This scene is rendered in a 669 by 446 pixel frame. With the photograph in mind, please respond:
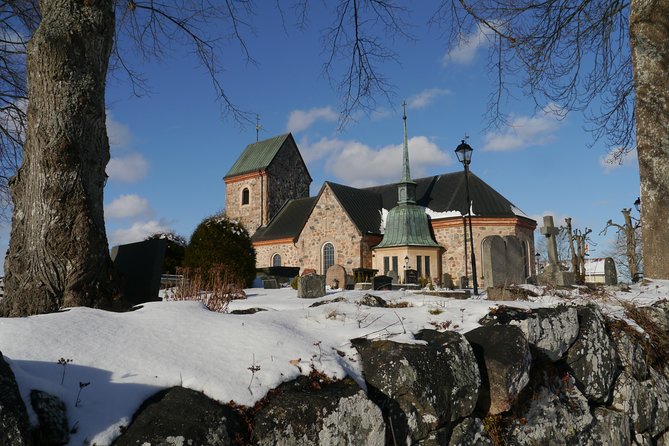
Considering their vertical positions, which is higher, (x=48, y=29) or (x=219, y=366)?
(x=48, y=29)

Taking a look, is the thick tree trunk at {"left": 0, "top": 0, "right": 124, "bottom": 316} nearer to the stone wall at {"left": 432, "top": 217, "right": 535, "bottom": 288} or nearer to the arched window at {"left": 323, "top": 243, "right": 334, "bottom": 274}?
the stone wall at {"left": 432, "top": 217, "right": 535, "bottom": 288}

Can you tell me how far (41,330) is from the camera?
2.78 metres

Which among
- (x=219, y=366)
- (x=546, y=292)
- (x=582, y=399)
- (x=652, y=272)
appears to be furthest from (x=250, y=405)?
(x=652, y=272)

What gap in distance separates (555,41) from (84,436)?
10.3 metres

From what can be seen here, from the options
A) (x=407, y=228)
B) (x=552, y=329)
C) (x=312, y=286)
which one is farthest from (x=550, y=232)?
(x=407, y=228)

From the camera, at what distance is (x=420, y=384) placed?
3031 millimetres

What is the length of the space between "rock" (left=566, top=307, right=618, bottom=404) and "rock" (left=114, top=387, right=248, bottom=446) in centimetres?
326

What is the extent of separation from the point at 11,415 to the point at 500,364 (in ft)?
9.69

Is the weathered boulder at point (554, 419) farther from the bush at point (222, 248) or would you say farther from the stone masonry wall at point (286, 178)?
the stone masonry wall at point (286, 178)

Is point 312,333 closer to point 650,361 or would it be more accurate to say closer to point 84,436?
point 84,436

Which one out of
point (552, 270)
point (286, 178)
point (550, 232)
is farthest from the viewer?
point (286, 178)

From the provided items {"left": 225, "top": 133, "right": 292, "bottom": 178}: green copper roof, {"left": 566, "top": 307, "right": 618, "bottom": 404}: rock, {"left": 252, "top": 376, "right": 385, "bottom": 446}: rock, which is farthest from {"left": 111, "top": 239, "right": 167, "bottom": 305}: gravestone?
{"left": 225, "top": 133, "right": 292, "bottom": 178}: green copper roof

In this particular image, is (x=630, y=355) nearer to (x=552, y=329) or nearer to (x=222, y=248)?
(x=552, y=329)

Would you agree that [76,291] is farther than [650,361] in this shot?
No
